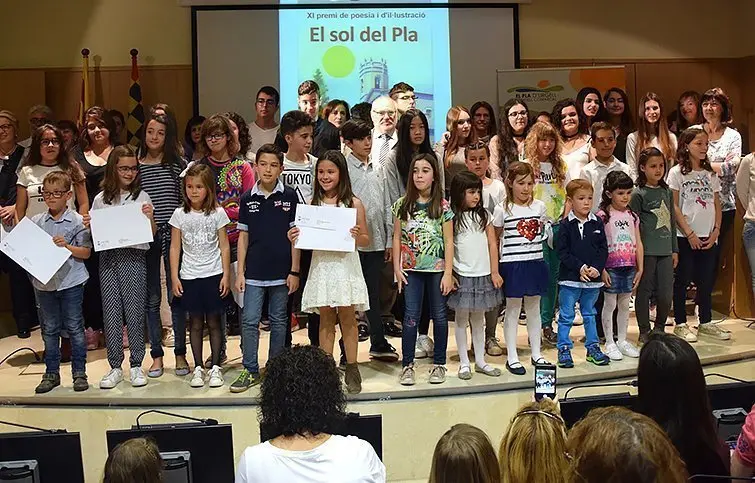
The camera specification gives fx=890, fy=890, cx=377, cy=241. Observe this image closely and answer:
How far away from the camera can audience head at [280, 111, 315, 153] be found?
4.90 metres

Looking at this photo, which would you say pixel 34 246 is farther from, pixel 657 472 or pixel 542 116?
pixel 657 472

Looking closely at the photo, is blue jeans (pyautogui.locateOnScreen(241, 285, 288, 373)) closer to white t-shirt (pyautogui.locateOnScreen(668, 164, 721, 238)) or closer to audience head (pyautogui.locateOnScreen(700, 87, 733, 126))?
white t-shirt (pyautogui.locateOnScreen(668, 164, 721, 238))

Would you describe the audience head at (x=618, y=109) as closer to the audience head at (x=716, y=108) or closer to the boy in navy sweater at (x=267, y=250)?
the audience head at (x=716, y=108)

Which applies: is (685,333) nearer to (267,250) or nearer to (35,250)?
(267,250)

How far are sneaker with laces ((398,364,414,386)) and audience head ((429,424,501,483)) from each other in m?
2.49

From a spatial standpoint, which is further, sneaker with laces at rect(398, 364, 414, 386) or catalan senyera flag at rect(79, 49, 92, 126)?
catalan senyera flag at rect(79, 49, 92, 126)

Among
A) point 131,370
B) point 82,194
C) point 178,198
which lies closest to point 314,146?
point 178,198

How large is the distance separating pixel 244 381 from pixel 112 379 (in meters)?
0.74

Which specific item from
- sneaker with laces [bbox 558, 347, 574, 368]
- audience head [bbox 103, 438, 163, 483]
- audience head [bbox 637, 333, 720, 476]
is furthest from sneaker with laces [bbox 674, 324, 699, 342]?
audience head [bbox 103, 438, 163, 483]

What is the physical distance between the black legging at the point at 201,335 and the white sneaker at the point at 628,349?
234cm

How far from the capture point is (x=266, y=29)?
25.7 ft

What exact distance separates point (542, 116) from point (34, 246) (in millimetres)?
3132

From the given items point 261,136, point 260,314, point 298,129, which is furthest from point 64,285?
point 261,136

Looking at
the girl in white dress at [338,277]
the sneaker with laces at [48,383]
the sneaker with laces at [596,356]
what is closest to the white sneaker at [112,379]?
the sneaker with laces at [48,383]
